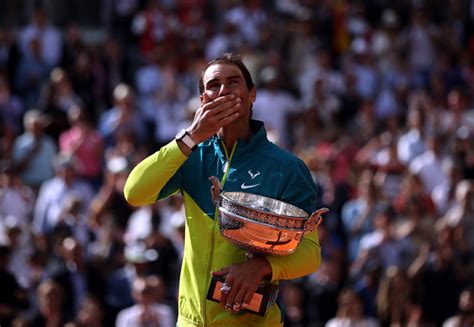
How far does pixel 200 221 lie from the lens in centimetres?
512

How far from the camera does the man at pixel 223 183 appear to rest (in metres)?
4.84

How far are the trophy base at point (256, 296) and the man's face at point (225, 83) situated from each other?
0.74 meters

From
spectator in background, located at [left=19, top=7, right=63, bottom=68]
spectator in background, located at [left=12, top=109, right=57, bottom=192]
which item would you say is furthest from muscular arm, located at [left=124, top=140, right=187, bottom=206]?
spectator in background, located at [left=19, top=7, right=63, bottom=68]

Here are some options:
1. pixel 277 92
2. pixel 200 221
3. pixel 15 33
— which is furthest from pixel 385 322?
pixel 15 33

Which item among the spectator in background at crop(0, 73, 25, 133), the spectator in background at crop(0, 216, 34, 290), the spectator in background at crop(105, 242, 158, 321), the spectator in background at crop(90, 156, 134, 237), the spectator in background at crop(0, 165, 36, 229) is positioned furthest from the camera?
the spectator in background at crop(0, 73, 25, 133)

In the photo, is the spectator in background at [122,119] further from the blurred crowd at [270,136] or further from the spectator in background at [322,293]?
the spectator in background at [322,293]

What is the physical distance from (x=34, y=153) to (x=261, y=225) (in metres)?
9.40

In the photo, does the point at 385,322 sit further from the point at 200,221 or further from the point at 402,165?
the point at 200,221

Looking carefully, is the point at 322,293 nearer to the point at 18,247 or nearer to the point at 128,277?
the point at 128,277

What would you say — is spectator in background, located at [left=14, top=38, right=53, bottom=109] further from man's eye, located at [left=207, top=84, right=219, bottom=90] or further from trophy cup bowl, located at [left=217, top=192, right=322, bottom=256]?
trophy cup bowl, located at [left=217, top=192, right=322, bottom=256]

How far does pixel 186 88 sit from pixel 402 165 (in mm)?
3499

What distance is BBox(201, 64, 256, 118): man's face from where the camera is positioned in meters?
4.98

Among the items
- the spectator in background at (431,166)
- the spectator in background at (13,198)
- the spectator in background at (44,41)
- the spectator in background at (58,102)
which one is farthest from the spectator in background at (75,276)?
the spectator in background at (44,41)

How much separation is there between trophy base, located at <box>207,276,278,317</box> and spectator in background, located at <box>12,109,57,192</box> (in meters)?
9.01
